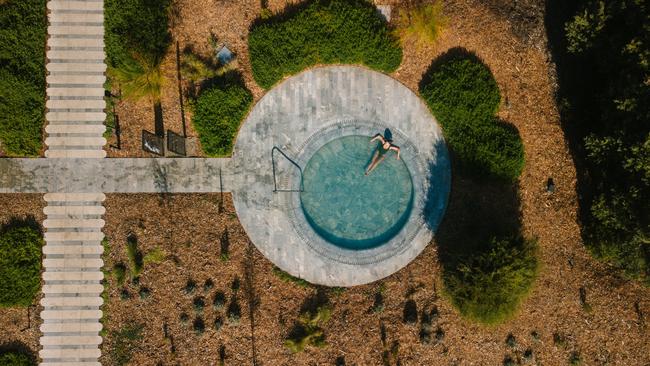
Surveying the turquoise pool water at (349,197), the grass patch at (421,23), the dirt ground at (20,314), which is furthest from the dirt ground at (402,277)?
the turquoise pool water at (349,197)

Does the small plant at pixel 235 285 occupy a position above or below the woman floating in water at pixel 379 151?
below

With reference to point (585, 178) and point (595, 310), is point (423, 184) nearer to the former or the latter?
point (585, 178)

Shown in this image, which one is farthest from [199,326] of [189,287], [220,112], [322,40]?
[322,40]

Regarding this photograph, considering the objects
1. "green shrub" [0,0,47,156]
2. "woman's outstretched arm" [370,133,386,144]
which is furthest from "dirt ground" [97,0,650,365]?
"green shrub" [0,0,47,156]

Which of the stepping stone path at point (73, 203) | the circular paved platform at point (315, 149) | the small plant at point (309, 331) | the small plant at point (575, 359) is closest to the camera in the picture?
the small plant at point (309, 331)

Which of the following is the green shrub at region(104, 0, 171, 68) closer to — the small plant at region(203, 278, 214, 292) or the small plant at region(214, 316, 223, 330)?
the small plant at region(203, 278, 214, 292)

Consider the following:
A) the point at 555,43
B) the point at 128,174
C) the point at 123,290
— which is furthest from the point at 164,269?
the point at 555,43

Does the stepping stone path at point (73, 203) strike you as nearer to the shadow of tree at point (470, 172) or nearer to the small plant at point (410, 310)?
the small plant at point (410, 310)

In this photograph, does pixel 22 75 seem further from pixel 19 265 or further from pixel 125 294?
pixel 125 294
